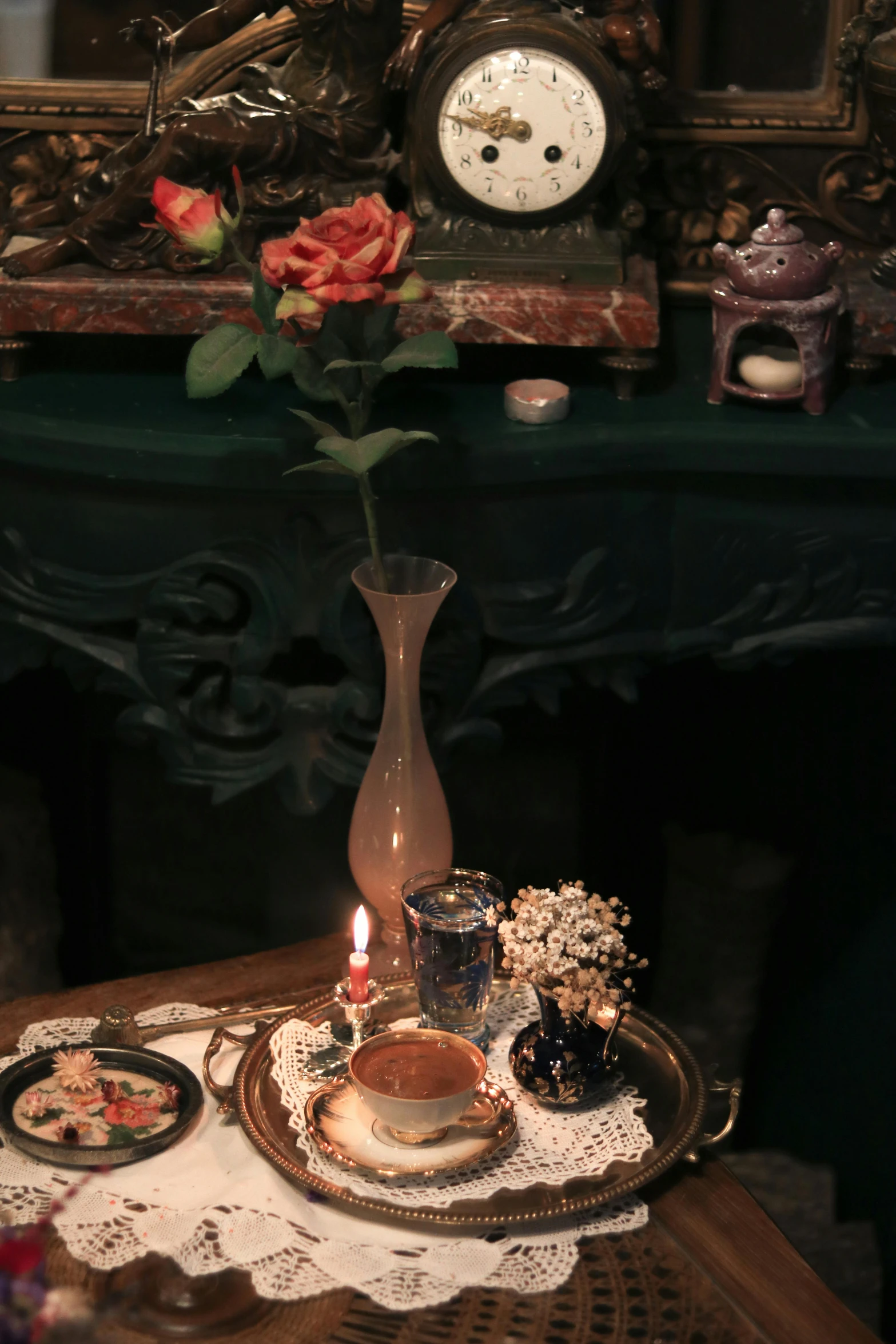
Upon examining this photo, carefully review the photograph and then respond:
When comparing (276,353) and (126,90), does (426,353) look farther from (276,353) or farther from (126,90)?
(126,90)

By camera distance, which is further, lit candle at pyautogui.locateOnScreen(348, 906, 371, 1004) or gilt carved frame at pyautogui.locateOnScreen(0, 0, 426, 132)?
gilt carved frame at pyautogui.locateOnScreen(0, 0, 426, 132)

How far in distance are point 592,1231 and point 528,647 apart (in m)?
0.99

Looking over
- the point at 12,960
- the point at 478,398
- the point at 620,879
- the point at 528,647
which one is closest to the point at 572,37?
the point at 478,398

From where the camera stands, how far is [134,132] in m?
2.22

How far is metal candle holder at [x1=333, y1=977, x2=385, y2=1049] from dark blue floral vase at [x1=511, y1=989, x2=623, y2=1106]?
18cm

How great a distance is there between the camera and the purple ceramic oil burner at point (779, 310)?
1.97 m

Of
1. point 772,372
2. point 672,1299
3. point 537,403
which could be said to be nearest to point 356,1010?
point 672,1299

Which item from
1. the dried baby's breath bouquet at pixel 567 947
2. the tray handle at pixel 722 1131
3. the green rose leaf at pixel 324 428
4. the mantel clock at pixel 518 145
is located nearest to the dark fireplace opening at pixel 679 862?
the mantel clock at pixel 518 145

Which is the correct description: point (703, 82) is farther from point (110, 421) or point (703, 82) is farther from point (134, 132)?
point (110, 421)

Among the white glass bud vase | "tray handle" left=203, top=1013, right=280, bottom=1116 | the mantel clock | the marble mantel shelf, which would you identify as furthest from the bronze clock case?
"tray handle" left=203, top=1013, right=280, bottom=1116

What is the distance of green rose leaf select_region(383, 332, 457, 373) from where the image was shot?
1.77m

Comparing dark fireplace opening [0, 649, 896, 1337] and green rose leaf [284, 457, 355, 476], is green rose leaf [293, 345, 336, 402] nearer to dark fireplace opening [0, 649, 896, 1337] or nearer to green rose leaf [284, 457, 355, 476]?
green rose leaf [284, 457, 355, 476]

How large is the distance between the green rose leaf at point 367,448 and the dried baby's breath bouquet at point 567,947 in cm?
55

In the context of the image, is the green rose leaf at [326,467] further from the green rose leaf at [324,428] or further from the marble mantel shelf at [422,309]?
the marble mantel shelf at [422,309]
